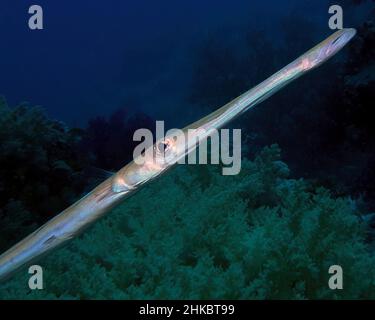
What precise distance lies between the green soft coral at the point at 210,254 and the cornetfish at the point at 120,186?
3.62 ft

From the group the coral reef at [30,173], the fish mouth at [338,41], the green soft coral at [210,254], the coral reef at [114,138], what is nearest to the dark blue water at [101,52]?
the coral reef at [114,138]

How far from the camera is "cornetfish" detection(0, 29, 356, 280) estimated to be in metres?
1.47

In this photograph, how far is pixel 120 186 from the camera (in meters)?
1.66

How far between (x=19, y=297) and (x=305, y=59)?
8.71ft

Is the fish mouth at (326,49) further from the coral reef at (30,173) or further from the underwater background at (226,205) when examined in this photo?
the coral reef at (30,173)

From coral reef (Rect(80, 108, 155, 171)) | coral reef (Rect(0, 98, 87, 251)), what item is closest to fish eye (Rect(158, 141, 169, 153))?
coral reef (Rect(0, 98, 87, 251))

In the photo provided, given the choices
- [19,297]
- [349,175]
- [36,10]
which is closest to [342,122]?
[349,175]

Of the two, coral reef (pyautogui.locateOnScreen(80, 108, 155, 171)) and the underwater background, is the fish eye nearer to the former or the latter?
the underwater background

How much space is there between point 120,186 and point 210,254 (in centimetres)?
158

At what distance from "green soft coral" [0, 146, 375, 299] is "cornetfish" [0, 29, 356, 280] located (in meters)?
1.10

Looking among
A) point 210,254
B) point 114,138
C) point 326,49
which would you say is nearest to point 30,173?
point 210,254

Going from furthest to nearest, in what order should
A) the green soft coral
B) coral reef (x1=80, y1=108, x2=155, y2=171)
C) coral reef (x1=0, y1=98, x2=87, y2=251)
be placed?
coral reef (x1=80, y1=108, x2=155, y2=171)
coral reef (x1=0, y1=98, x2=87, y2=251)
the green soft coral

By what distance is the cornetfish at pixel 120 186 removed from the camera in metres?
1.47
